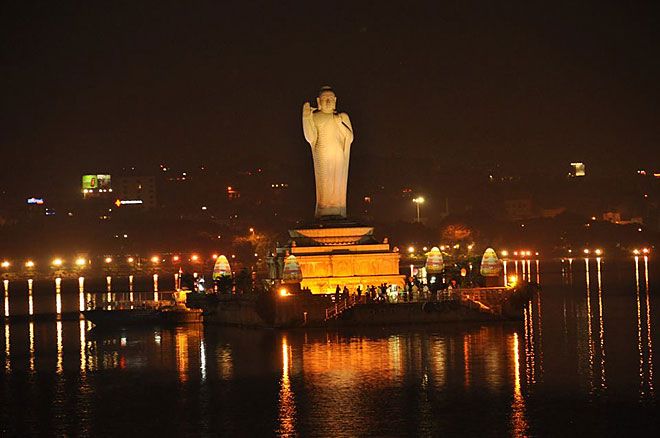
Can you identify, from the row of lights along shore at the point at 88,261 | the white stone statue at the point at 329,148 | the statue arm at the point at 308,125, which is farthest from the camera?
the row of lights along shore at the point at 88,261

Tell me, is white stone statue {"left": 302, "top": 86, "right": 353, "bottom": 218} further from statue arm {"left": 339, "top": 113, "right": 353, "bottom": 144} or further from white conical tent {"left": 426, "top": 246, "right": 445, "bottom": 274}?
white conical tent {"left": 426, "top": 246, "right": 445, "bottom": 274}

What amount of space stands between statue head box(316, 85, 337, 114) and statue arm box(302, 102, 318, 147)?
455 mm

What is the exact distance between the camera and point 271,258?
A: 4891 centimetres

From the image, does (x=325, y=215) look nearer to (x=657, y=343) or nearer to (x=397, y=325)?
(x=397, y=325)

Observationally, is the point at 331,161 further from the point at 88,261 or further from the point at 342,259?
the point at 88,261

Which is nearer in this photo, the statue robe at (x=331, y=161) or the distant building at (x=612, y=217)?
the statue robe at (x=331, y=161)

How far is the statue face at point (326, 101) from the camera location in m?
48.1

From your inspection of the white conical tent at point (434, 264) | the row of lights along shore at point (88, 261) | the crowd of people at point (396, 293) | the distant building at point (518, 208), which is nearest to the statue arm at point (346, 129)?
the white conical tent at point (434, 264)

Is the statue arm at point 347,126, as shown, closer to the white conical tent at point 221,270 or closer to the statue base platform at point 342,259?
the statue base platform at point 342,259

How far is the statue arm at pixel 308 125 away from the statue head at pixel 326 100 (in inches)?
17.9

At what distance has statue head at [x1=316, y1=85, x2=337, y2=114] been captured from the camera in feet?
158

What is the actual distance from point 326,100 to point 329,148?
75.1 inches

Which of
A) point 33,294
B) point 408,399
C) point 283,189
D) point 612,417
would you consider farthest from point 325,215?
point 283,189

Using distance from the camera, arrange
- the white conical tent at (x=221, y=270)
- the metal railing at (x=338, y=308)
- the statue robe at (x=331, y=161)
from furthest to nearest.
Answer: the white conical tent at (x=221, y=270)
the statue robe at (x=331, y=161)
the metal railing at (x=338, y=308)
